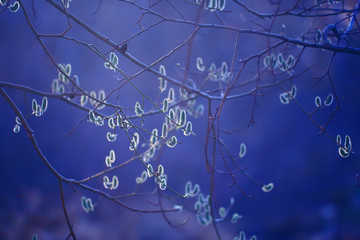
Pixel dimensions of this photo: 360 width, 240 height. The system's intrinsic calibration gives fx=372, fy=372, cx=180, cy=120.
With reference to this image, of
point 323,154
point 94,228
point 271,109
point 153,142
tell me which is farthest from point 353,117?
point 153,142

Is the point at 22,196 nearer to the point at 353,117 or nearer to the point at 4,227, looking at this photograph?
the point at 4,227

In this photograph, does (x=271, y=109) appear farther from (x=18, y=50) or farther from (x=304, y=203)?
(x=18, y=50)

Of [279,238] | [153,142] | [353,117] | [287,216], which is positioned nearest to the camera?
[153,142]

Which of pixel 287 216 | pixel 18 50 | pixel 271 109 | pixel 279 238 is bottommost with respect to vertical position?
pixel 279 238

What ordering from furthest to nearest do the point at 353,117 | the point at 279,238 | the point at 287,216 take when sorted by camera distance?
the point at 353,117 < the point at 287,216 < the point at 279,238

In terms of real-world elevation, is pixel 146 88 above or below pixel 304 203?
above

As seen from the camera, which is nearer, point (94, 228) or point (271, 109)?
point (94, 228)

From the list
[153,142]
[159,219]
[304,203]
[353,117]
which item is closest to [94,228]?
[159,219]
